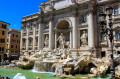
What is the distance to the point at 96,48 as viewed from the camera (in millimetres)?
21094

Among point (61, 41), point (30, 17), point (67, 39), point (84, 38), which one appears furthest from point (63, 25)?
point (30, 17)

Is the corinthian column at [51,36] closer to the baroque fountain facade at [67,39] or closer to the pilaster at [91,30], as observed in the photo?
the baroque fountain facade at [67,39]

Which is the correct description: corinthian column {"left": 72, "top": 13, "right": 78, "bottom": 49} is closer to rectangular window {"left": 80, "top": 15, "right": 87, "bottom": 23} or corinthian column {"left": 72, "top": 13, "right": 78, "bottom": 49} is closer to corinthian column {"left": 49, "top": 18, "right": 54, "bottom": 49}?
rectangular window {"left": 80, "top": 15, "right": 87, "bottom": 23}

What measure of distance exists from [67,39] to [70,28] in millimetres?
3154

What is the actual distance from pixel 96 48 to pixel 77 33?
14.6 ft

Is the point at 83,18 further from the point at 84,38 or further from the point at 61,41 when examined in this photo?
the point at 61,41

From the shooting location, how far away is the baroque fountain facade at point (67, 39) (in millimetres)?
15805

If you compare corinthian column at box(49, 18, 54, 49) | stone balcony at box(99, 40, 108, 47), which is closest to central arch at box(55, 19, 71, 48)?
corinthian column at box(49, 18, 54, 49)

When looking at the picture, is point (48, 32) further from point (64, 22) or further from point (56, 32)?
point (64, 22)

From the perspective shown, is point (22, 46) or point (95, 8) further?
point (22, 46)

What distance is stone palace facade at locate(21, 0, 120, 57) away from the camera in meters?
20.8

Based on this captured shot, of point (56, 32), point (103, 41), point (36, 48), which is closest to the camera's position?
point (103, 41)

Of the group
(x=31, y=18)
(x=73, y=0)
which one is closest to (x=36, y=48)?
(x=31, y=18)

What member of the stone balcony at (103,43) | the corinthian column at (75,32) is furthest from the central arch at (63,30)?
the stone balcony at (103,43)
